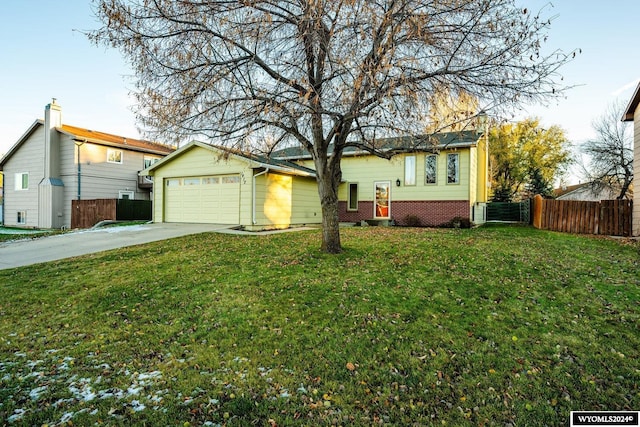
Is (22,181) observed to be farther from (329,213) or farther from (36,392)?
(36,392)

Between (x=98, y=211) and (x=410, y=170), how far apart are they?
17.4 metres

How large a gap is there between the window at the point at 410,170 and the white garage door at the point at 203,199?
8384 millimetres

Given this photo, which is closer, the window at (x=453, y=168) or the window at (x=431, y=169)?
the window at (x=453, y=168)

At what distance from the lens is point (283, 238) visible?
11484mm

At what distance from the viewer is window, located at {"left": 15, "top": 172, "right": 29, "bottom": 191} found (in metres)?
21.6

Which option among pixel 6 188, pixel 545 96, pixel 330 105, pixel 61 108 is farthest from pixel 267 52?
pixel 6 188

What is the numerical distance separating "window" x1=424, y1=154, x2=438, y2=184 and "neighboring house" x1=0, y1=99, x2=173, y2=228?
15.1m

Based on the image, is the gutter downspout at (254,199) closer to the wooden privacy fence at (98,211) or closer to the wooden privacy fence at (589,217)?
the wooden privacy fence at (98,211)

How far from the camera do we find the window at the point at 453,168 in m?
16.1

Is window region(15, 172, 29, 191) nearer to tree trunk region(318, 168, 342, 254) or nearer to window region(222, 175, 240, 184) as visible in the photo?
→ window region(222, 175, 240, 184)

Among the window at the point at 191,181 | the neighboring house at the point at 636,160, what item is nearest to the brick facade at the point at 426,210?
the neighboring house at the point at 636,160

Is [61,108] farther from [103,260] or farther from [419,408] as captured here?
[419,408]

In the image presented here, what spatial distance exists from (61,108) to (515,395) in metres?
25.9

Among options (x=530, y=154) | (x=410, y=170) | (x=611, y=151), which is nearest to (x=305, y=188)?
(x=410, y=170)
